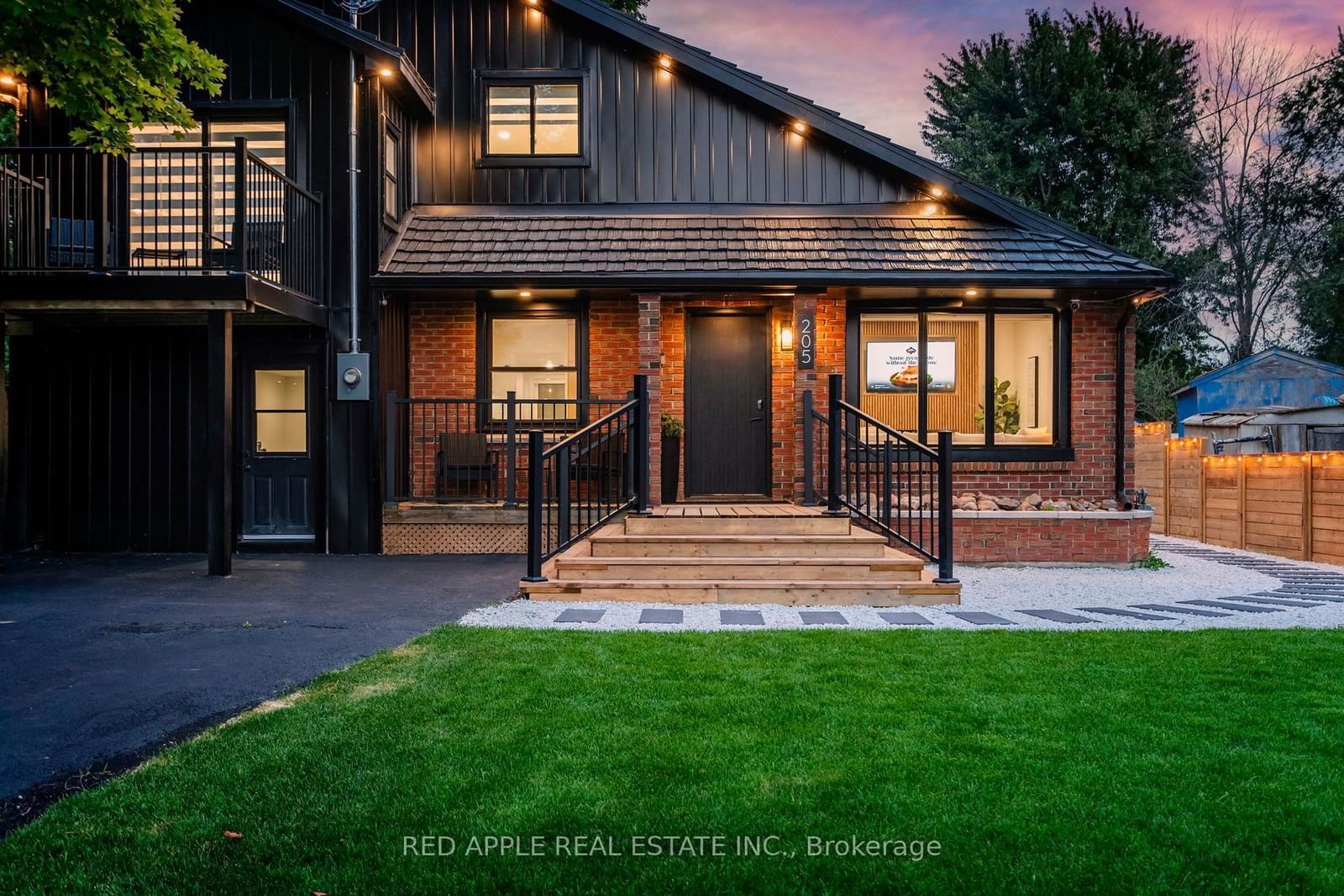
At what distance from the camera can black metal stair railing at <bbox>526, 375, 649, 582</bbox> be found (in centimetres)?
717

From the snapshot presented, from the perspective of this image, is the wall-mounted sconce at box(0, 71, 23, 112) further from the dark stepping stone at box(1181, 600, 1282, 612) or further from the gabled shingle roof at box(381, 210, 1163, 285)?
the dark stepping stone at box(1181, 600, 1282, 612)

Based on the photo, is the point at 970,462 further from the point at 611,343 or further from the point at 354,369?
the point at 354,369

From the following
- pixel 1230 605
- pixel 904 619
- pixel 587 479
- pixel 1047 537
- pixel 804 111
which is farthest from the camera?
pixel 804 111

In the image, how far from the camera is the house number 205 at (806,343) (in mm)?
9664

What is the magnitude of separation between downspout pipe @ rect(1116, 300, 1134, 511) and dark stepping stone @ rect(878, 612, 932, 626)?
4.75m

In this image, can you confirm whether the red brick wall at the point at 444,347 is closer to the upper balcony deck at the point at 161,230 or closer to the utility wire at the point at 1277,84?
the upper balcony deck at the point at 161,230

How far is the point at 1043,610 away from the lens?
22.1 feet

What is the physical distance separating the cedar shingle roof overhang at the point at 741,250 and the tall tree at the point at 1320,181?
23.2 meters

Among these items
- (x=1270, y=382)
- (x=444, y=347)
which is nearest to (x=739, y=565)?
(x=444, y=347)

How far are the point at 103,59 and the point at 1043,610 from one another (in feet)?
26.1

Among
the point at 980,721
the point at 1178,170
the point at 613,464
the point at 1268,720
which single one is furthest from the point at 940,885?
the point at 1178,170

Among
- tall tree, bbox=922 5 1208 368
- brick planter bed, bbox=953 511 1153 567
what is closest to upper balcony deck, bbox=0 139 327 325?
brick planter bed, bbox=953 511 1153 567

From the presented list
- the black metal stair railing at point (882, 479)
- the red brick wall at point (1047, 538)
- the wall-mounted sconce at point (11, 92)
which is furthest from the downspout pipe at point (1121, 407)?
the wall-mounted sconce at point (11, 92)

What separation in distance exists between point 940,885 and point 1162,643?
147 inches
